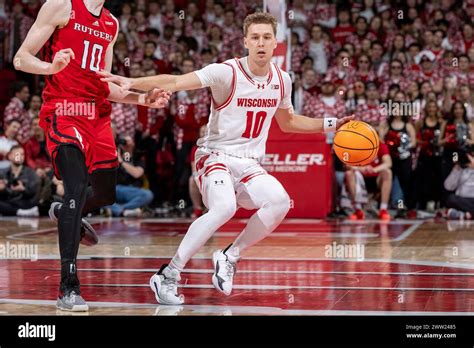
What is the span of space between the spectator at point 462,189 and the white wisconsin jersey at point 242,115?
7.07 metres

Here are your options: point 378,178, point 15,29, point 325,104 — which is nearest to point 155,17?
point 15,29

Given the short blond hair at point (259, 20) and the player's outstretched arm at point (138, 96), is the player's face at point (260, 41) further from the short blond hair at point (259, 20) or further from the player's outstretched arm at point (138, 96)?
the player's outstretched arm at point (138, 96)

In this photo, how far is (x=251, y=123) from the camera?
6789 mm

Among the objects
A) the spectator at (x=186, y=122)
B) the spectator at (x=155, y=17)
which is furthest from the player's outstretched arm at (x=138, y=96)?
the spectator at (x=155, y=17)

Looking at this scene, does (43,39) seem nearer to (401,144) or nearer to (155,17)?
(401,144)

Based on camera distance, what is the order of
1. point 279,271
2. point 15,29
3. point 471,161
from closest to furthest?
point 279,271 < point 471,161 < point 15,29

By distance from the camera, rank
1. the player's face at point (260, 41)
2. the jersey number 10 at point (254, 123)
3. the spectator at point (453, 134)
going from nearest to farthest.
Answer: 1. the player's face at point (260, 41)
2. the jersey number 10 at point (254, 123)
3. the spectator at point (453, 134)

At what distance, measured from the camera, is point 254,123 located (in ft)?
22.3

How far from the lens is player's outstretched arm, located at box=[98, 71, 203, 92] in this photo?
19.9ft

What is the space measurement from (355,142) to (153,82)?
177 cm

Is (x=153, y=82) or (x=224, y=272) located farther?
→ (x=224, y=272)

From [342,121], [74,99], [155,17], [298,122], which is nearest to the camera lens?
[74,99]

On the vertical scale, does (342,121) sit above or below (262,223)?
above

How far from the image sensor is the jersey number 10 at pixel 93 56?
648cm
